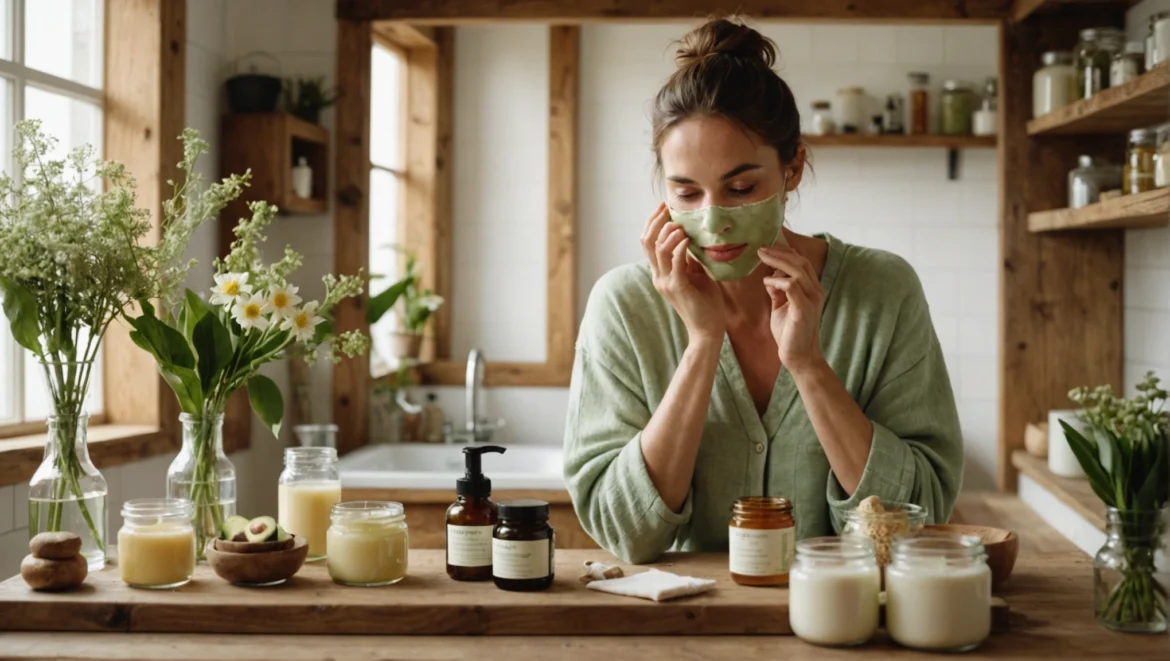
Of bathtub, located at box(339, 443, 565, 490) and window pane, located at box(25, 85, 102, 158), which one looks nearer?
window pane, located at box(25, 85, 102, 158)

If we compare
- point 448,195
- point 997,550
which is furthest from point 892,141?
point 997,550

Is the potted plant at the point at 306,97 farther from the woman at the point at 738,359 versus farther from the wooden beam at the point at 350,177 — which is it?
the woman at the point at 738,359

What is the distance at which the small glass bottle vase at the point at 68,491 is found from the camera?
1668 millimetres

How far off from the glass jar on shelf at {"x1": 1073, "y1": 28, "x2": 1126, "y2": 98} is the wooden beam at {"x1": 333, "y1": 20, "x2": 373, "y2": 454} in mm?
2228

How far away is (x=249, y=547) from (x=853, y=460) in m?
0.81

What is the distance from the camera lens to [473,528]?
5.14ft

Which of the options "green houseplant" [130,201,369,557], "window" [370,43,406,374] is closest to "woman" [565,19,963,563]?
"green houseplant" [130,201,369,557]

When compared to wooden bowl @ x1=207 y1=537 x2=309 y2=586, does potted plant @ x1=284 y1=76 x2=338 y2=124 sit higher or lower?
higher

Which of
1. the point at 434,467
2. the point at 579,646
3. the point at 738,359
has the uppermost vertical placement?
the point at 738,359

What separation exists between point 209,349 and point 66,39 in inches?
68.7

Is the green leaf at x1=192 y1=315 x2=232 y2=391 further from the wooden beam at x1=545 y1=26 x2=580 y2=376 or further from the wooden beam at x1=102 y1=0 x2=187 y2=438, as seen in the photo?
the wooden beam at x1=545 y1=26 x2=580 y2=376

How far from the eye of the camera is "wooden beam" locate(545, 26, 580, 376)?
484 centimetres

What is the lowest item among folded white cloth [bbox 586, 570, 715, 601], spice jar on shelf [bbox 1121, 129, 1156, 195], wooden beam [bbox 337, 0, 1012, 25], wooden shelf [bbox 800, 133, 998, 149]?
folded white cloth [bbox 586, 570, 715, 601]

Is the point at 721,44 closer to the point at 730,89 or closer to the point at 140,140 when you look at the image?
the point at 730,89
